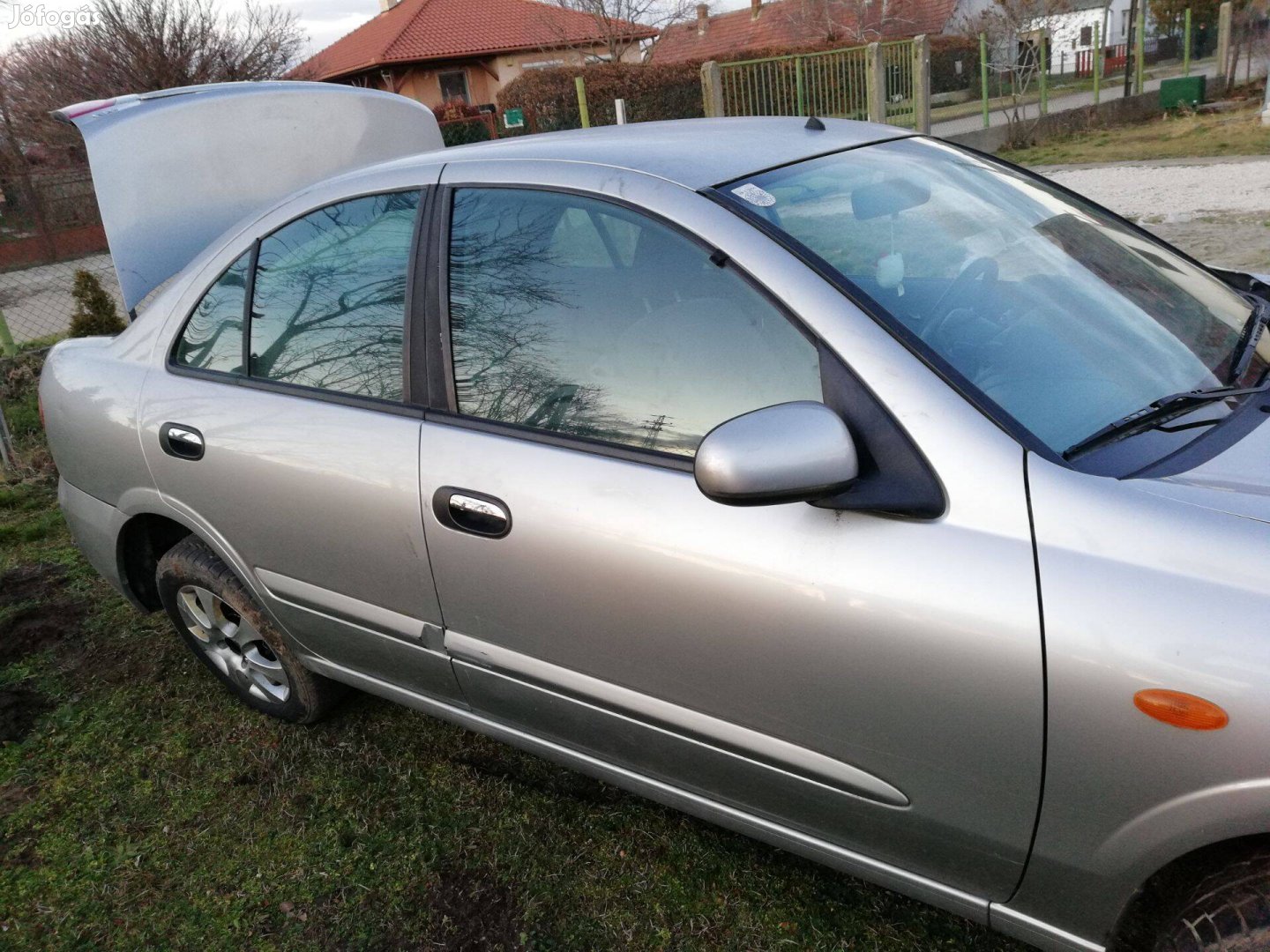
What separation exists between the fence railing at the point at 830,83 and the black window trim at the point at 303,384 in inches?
485

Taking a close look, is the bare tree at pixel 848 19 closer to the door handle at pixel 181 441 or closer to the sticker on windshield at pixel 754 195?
the door handle at pixel 181 441

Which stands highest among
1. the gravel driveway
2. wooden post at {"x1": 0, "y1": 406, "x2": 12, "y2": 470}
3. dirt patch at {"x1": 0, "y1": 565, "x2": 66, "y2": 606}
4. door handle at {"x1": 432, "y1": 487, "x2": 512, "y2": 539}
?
door handle at {"x1": 432, "y1": 487, "x2": 512, "y2": 539}

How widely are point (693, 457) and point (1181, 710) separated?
0.89 metres

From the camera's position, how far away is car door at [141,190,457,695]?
2303mm

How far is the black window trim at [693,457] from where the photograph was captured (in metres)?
1.60

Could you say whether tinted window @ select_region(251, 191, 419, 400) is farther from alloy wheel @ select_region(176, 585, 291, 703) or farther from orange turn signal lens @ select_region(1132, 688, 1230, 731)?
orange turn signal lens @ select_region(1132, 688, 1230, 731)

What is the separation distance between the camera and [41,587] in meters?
4.34

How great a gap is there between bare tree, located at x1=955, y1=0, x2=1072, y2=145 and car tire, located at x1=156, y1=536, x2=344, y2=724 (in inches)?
A: 703

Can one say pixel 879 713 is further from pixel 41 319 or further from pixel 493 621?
pixel 41 319

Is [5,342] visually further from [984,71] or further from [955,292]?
[984,71]

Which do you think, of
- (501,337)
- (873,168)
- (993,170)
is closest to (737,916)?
(501,337)

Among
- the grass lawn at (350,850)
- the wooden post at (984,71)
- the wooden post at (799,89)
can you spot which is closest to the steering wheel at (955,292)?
the grass lawn at (350,850)

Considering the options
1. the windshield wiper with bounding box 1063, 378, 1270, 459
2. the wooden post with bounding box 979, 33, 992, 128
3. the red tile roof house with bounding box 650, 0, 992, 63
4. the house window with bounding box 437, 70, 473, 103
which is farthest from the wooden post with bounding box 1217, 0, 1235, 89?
the windshield wiper with bounding box 1063, 378, 1270, 459

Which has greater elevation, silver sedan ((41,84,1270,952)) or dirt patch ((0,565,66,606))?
silver sedan ((41,84,1270,952))
